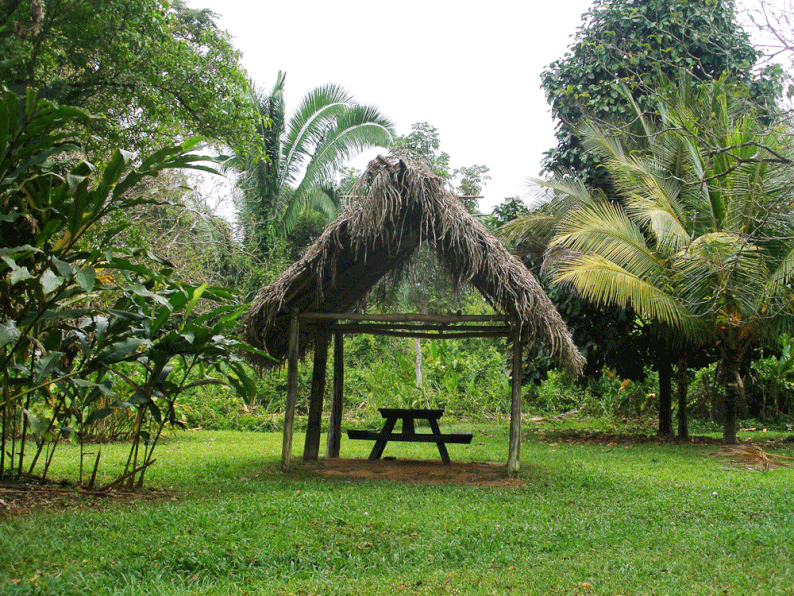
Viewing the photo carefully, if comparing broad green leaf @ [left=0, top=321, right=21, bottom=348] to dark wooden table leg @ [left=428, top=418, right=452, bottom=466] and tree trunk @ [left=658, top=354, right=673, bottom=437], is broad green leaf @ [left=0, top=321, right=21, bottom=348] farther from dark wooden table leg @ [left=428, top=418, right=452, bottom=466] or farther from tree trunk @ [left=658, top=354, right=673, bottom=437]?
tree trunk @ [left=658, top=354, right=673, bottom=437]

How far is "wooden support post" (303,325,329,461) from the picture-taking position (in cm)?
774

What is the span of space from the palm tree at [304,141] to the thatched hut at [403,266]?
9439 millimetres

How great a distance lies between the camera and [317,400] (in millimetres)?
7871

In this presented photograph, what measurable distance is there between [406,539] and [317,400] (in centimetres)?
373

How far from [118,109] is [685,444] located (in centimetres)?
936

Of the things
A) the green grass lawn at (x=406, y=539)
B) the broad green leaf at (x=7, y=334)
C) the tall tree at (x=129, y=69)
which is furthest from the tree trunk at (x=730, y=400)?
the broad green leaf at (x=7, y=334)

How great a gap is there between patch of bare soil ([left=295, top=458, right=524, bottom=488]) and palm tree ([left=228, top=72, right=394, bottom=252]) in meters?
9.69

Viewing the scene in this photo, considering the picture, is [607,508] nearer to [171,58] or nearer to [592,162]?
[171,58]

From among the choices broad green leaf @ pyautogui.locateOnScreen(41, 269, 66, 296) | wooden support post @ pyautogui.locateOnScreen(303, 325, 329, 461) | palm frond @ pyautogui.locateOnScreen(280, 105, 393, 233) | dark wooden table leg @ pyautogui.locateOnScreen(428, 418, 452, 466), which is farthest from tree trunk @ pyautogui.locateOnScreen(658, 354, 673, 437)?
broad green leaf @ pyautogui.locateOnScreen(41, 269, 66, 296)

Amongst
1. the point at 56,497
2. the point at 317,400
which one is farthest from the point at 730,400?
the point at 56,497

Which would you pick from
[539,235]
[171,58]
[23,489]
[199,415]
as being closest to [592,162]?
[539,235]

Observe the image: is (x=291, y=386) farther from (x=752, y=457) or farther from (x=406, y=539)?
(x=752, y=457)

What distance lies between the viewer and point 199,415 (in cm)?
1225

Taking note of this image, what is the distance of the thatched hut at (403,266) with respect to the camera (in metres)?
6.46
